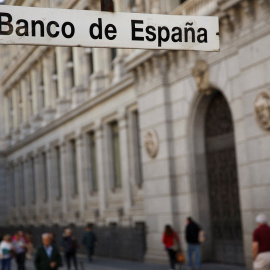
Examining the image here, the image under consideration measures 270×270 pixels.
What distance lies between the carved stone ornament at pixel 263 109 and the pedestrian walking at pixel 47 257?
7275 millimetres

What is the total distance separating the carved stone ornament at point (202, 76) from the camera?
21688 mm

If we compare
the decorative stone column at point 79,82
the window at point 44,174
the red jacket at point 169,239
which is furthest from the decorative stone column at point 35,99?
the red jacket at point 169,239

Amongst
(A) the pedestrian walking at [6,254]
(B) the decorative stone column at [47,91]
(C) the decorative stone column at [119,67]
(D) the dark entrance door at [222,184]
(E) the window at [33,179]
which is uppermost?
(B) the decorative stone column at [47,91]

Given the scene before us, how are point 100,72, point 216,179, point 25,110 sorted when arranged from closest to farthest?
point 216,179, point 100,72, point 25,110

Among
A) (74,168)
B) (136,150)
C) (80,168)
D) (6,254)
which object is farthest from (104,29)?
(74,168)

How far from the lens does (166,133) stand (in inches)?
955

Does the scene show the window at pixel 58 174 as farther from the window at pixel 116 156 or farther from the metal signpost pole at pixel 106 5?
the metal signpost pole at pixel 106 5

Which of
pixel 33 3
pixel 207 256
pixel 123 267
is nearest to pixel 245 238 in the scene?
pixel 207 256

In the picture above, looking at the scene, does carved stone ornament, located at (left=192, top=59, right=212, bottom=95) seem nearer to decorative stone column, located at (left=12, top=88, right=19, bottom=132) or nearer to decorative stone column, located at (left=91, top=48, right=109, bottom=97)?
decorative stone column, located at (left=91, top=48, right=109, bottom=97)

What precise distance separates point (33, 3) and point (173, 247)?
29071 millimetres

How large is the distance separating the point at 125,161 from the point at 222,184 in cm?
802

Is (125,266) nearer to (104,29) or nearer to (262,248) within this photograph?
(262,248)

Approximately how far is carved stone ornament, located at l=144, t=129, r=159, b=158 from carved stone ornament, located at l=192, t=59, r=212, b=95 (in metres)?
3.40

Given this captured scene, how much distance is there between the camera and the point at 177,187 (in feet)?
78.7
